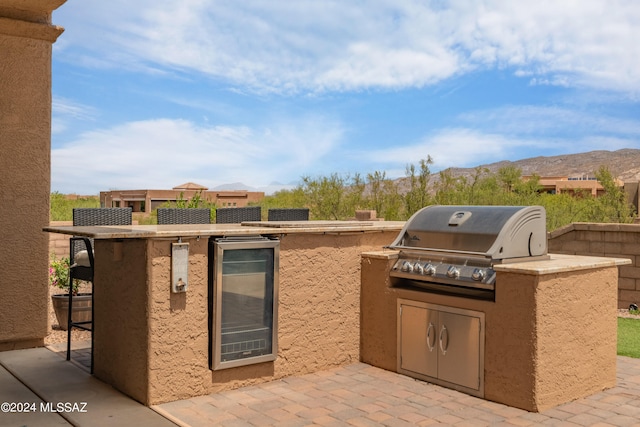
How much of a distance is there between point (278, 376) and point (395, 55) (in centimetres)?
2635

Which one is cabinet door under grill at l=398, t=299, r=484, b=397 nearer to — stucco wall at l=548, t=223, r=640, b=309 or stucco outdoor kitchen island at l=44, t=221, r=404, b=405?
stucco outdoor kitchen island at l=44, t=221, r=404, b=405

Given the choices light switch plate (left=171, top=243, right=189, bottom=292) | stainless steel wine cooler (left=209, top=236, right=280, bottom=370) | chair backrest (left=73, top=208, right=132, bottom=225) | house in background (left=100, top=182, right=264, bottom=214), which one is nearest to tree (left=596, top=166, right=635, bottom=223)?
chair backrest (left=73, top=208, right=132, bottom=225)

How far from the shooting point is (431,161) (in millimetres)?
17391

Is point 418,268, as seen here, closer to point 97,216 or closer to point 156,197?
point 97,216

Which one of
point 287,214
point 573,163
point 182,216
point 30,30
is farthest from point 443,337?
point 573,163

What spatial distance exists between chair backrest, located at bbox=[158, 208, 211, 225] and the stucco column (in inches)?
59.0

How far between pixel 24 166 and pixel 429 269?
422 cm

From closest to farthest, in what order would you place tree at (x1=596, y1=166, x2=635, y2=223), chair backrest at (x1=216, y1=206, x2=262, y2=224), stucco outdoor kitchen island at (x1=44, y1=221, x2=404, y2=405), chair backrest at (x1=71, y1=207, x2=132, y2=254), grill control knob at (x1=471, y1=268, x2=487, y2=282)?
stucco outdoor kitchen island at (x1=44, y1=221, x2=404, y2=405) → grill control knob at (x1=471, y1=268, x2=487, y2=282) → chair backrest at (x1=71, y1=207, x2=132, y2=254) → chair backrest at (x1=216, y1=206, x2=262, y2=224) → tree at (x1=596, y1=166, x2=635, y2=223)

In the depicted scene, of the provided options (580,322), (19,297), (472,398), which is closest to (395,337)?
(472,398)

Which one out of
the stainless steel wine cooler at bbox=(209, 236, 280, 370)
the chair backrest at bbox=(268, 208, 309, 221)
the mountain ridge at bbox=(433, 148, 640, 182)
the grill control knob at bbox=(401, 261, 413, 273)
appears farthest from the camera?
the mountain ridge at bbox=(433, 148, 640, 182)

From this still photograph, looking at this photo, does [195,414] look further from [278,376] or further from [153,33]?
[153,33]

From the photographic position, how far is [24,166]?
6.29 m

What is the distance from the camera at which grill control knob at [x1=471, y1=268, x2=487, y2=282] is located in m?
4.78

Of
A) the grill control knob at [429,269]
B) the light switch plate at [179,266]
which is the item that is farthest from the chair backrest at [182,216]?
the grill control knob at [429,269]
